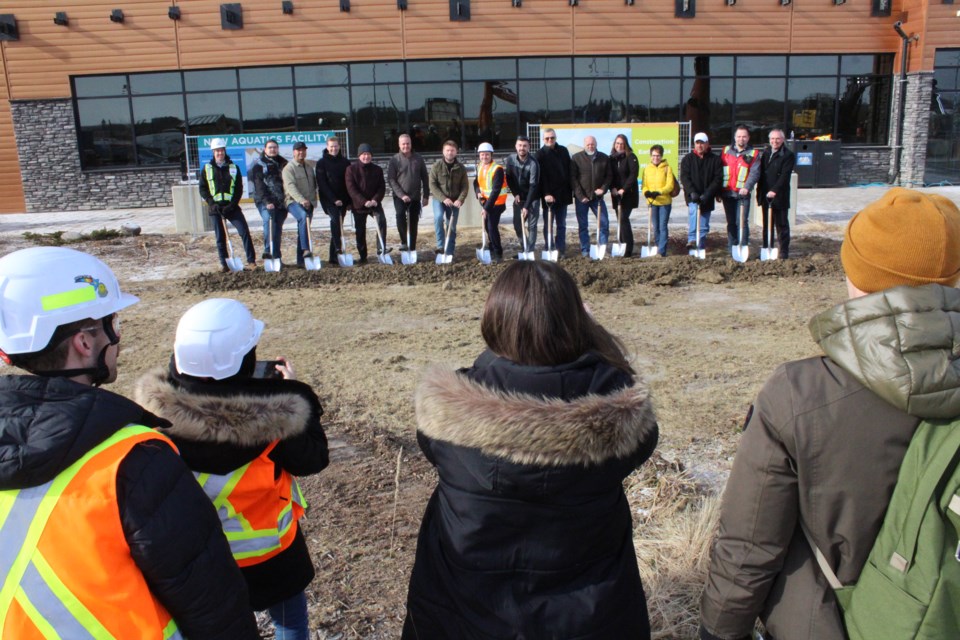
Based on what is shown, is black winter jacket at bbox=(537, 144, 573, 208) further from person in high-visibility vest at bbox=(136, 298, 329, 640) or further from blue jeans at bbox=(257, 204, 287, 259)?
person in high-visibility vest at bbox=(136, 298, 329, 640)

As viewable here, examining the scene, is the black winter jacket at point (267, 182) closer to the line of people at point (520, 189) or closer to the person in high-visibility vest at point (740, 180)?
the line of people at point (520, 189)

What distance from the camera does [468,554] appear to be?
1.86m

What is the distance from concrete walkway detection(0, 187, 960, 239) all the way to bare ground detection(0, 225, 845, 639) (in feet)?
6.56

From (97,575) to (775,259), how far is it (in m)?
10.8

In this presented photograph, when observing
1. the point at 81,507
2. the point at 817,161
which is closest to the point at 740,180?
the point at 81,507

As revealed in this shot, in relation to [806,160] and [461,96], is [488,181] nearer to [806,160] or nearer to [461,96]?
[461,96]

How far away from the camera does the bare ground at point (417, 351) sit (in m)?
3.42

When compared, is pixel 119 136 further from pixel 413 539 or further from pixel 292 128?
pixel 413 539

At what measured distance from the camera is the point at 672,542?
Result: 3359 mm

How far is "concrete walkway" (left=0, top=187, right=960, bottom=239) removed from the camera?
1534cm

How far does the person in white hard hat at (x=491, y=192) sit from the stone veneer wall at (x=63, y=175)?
12.3 meters

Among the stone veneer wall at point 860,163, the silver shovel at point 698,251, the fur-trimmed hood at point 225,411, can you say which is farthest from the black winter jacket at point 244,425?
the stone veneer wall at point 860,163

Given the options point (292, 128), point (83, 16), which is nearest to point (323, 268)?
point (292, 128)

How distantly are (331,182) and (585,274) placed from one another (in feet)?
14.1
